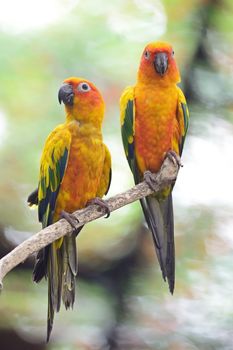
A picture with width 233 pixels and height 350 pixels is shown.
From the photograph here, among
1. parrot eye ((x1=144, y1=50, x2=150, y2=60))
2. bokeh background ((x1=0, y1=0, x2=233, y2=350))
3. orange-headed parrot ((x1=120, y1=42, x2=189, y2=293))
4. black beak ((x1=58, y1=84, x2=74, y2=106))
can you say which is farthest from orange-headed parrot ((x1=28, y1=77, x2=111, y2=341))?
bokeh background ((x1=0, y1=0, x2=233, y2=350))

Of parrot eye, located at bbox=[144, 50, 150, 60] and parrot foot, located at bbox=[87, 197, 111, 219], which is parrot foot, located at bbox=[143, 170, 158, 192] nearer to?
parrot foot, located at bbox=[87, 197, 111, 219]

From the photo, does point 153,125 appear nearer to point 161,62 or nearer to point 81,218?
point 161,62

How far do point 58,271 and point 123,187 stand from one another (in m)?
1.37

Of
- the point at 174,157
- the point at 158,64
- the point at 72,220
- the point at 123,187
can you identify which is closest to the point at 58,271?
the point at 72,220

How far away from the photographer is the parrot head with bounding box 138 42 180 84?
7.52 feet

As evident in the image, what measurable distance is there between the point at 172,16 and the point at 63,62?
0.65 metres

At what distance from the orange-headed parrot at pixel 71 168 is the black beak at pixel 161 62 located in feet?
0.76

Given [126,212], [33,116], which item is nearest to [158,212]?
[126,212]

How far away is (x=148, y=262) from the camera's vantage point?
3.78m

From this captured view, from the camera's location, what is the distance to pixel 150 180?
2.33 m

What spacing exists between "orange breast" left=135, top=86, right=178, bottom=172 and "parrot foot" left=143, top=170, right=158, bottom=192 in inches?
4.2

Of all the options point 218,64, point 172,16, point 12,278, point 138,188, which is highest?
point 172,16

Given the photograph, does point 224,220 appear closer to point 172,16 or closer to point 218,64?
point 218,64

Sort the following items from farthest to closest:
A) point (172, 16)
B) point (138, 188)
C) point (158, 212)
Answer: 1. point (172, 16)
2. point (158, 212)
3. point (138, 188)
